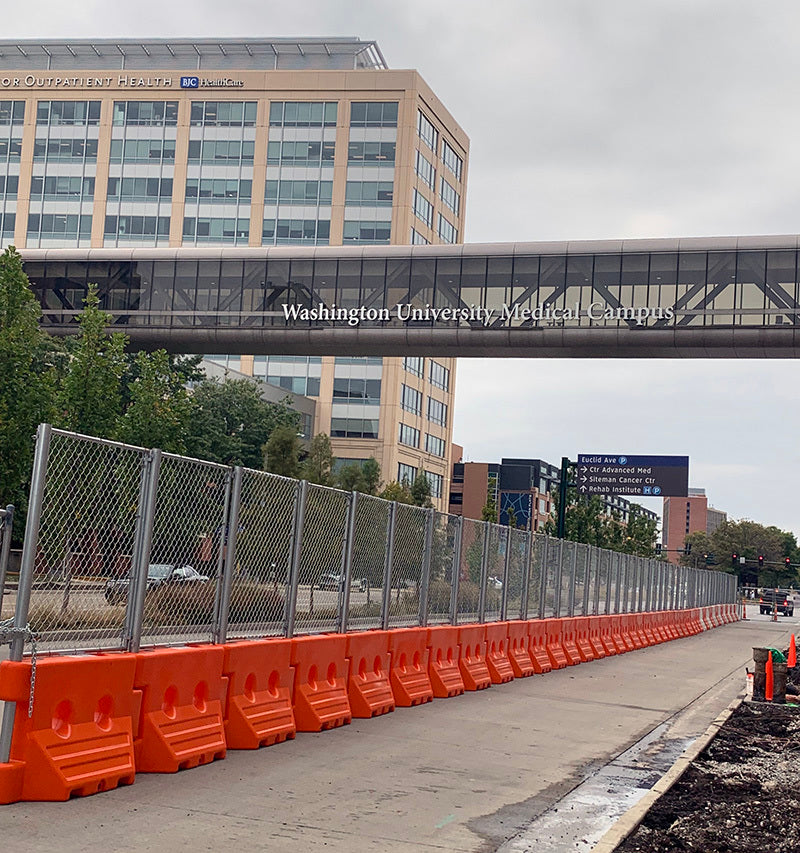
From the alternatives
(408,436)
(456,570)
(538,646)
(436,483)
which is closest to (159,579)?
(456,570)

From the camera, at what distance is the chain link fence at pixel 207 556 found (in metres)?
8.02

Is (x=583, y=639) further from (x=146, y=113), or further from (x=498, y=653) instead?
(x=146, y=113)

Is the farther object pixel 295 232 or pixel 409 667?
pixel 295 232

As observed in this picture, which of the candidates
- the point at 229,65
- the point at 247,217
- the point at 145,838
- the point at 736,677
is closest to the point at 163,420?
the point at 736,677

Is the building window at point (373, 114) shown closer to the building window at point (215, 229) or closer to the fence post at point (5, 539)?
the building window at point (215, 229)

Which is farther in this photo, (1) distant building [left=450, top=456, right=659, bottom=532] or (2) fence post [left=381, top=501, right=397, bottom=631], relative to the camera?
(1) distant building [left=450, top=456, right=659, bottom=532]

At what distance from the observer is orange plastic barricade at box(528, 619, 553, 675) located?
805 inches

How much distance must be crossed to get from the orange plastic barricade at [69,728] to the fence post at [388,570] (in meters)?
5.83

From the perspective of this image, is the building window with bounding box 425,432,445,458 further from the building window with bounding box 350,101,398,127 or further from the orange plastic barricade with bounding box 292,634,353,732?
the orange plastic barricade with bounding box 292,634,353,732

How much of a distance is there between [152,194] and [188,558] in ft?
277

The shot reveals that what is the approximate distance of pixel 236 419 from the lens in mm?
63344

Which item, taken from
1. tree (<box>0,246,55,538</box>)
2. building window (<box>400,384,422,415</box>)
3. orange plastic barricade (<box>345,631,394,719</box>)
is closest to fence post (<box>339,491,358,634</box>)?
orange plastic barricade (<box>345,631,394,719</box>)

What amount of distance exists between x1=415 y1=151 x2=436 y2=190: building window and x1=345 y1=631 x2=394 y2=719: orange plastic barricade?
255 feet

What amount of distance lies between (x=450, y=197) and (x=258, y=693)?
88.6 metres
